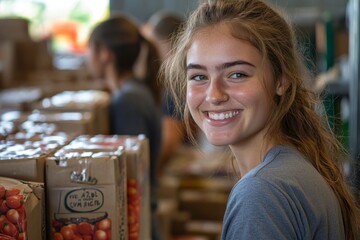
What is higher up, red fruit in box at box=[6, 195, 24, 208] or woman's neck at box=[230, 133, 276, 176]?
woman's neck at box=[230, 133, 276, 176]

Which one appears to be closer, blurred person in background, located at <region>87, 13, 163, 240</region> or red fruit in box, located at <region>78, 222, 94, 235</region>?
red fruit in box, located at <region>78, 222, 94, 235</region>

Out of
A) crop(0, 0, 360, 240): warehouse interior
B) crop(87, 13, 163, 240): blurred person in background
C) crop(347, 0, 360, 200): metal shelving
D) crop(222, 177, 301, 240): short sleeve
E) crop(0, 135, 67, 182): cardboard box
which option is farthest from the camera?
crop(347, 0, 360, 200): metal shelving

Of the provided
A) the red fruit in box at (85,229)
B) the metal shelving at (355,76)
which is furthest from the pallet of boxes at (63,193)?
the metal shelving at (355,76)

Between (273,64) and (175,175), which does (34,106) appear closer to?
(273,64)

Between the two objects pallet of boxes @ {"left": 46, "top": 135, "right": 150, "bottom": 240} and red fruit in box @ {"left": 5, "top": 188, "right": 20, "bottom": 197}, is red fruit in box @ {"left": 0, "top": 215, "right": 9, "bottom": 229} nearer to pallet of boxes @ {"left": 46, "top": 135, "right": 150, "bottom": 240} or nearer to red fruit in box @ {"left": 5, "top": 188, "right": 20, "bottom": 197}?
red fruit in box @ {"left": 5, "top": 188, "right": 20, "bottom": 197}

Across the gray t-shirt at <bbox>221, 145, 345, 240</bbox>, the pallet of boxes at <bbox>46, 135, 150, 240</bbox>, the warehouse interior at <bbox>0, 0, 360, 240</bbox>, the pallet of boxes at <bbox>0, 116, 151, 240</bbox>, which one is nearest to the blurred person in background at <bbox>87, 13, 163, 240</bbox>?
the warehouse interior at <bbox>0, 0, 360, 240</bbox>

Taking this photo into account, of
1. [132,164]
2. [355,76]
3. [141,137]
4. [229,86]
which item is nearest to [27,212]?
[132,164]

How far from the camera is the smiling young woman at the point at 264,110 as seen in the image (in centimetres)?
128

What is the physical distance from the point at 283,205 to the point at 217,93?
30 cm

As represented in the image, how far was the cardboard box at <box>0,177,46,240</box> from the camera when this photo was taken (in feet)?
4.05

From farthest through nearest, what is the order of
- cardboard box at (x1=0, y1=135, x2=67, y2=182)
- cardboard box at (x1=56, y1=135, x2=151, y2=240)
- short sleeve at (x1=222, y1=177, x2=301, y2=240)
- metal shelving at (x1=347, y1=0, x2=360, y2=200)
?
metal shelving at (x1=347, y1=0, x2=360, y2=200), cardboard box at (x1=56, y1=135, x2=151, y2=240), cardboard box at (x1=0, y1=135, x2=67, y2=182), short sleeve at (x1=222, y1=177, x2=301, y2=240)

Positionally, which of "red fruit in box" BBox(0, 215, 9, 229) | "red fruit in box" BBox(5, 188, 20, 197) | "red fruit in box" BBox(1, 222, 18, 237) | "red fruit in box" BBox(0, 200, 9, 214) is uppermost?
"red fruit in box" BBox(5, 188, 20, 197)

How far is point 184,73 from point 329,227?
55cm

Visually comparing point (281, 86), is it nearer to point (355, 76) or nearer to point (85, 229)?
point (85, 229)
